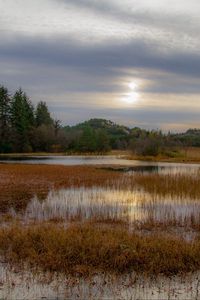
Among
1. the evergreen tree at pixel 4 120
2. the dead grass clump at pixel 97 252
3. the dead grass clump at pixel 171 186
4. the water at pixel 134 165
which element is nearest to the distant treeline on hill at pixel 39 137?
the evergreen tree at pixel 4 120

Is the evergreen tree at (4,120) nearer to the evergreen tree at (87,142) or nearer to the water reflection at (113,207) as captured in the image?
the evergreen tree at (87,142)

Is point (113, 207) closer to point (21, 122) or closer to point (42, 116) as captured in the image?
point (21, 122)

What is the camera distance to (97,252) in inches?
411

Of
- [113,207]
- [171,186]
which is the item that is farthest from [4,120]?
[113,207]

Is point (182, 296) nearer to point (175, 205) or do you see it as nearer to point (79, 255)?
point (79, 255)

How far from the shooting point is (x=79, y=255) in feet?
33.8

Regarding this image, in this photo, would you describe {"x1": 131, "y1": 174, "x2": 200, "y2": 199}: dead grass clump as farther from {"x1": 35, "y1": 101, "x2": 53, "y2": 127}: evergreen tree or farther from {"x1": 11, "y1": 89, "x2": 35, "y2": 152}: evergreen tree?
{"x1": 35, "y1": 101, "x2": 53, "y2": 127}: evergreen tree

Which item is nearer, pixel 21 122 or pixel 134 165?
Result: pixel 134 165

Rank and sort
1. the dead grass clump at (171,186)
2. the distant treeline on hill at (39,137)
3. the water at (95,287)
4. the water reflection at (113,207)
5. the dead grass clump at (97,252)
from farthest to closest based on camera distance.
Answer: the distant treeline on hill at (39,137), the dead grass clump at (171,186), the water reflection at (113,207), the dead grass clump at (97,252), the water at (95,287)

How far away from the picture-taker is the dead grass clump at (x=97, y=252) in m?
9.79

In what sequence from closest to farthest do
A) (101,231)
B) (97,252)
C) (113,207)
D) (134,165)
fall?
1. (97,252)
2. (101,231)
3. (113,207)
4. (134,165)

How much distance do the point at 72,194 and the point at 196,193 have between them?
6989 mm

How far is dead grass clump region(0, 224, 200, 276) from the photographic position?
32.1 ft

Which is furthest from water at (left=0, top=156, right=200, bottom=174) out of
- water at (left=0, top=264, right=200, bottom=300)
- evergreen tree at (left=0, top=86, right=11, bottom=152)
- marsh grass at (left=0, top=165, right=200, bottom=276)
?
water at (left=0, top=264, right=200, bottom=300)
